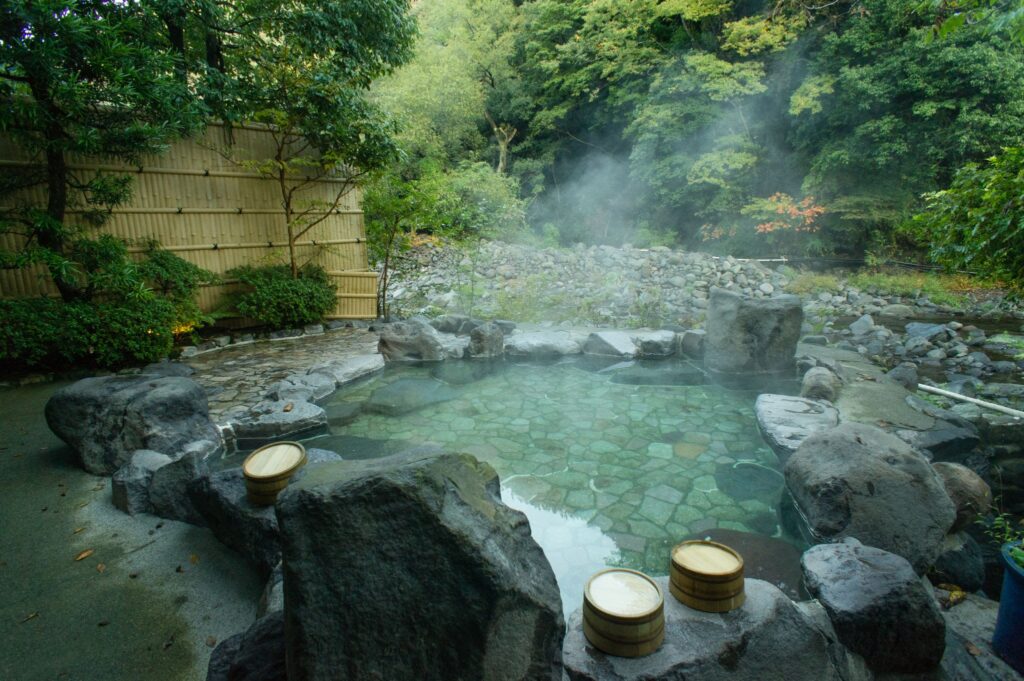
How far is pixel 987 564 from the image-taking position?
3281mm

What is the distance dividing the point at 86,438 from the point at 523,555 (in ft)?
12.6

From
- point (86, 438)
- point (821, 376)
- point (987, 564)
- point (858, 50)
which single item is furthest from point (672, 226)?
point (86, 438)

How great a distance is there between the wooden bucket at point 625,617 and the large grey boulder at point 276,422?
149 inches

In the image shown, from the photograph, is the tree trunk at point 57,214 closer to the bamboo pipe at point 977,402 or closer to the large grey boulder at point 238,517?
the large grey boulder at point 238,517

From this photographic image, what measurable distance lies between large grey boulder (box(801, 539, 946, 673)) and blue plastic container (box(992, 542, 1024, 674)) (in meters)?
0.40

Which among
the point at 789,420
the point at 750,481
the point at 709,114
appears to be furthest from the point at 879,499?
the point at 709,114

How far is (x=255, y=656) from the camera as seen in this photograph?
1861 mm

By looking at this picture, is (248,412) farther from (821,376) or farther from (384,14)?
(384,14)

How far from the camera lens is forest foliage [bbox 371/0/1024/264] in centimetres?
1205

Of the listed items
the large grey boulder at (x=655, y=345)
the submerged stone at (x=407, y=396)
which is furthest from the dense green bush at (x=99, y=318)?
the large grey boulder at (x=655, y=345)

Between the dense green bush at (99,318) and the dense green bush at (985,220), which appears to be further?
the dense green bush at (99,318)

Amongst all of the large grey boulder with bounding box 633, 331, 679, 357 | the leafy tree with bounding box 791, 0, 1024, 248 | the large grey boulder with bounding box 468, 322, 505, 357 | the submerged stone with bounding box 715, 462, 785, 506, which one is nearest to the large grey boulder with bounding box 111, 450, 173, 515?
the submerged stone with bounding box 715, 462, 785, 506

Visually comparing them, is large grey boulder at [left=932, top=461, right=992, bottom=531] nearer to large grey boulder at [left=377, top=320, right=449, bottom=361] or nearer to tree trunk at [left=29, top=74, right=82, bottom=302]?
large grey boulder at [left=377, top=320, right=449, bottom=361]

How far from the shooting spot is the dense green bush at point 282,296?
806 centimetres
